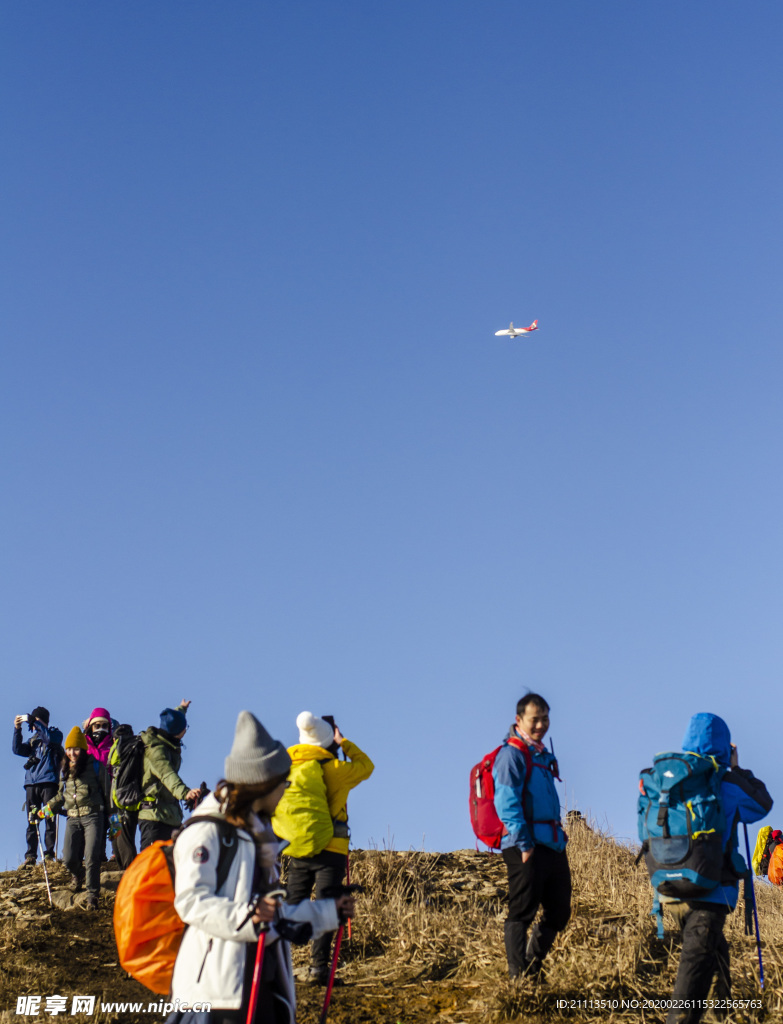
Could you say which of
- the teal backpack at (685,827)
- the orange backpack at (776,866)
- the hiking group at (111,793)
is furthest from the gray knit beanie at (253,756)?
the orange backpack at (776,866)

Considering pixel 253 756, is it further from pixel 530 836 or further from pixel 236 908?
pixel 530 836

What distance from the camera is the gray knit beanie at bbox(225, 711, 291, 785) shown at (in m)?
3.78

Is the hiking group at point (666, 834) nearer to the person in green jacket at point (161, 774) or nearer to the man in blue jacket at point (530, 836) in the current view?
the man in blue jacket at point (530, 836)

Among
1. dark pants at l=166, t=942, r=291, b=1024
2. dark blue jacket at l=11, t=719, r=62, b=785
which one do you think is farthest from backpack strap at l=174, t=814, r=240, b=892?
dark blue jacket at l=11, t=719, r=62, b=785

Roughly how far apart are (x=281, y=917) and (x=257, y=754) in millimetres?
596

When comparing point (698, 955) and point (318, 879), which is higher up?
point (318, 879)

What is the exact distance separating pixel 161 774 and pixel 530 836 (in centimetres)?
441

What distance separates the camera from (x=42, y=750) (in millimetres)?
12758

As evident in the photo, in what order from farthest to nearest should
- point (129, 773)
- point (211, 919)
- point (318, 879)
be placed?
point (129, 773)
point (318, 879)
point (211, 919)

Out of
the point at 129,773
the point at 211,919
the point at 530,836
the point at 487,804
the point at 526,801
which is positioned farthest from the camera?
the point at 129,773

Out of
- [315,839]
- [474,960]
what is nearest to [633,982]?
[474,960]

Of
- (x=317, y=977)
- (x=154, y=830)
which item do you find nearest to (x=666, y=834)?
(x=317, y=977)

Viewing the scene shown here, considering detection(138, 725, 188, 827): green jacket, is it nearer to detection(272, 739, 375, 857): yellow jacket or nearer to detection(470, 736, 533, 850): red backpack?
detection(272, 739, 375, 857): yellow jacket

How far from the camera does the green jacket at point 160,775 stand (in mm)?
9469
